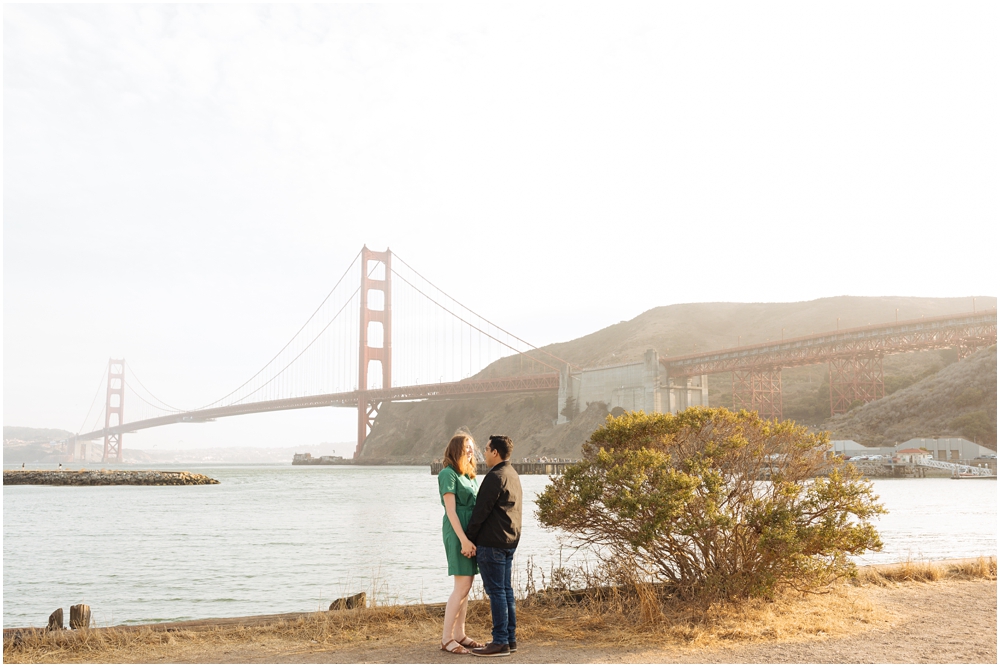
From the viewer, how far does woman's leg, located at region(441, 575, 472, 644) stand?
494 centimetres

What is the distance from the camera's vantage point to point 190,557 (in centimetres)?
1602

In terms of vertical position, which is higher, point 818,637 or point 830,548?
point 830,548

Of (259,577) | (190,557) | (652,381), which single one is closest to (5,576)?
(190,557)

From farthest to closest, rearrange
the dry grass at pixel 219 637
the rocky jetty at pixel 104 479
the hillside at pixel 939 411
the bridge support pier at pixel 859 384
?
the bridge support pier at pixel 859 384 → the hillside at pixel 939 411 → the rocky jetty at pixel 104 479 → the dry grass at pixel 219 637

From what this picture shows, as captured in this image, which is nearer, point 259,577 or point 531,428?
point 259,577

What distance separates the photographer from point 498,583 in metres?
4.84

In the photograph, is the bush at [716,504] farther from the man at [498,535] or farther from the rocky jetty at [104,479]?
the rocky jetty at [104,479]

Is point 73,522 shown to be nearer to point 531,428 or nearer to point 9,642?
point 9,642

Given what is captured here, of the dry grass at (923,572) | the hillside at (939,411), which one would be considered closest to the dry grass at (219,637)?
the dry grass at (923,572)

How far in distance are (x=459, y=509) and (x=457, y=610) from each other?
0.65 meters

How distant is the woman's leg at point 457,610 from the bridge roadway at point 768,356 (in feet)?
186

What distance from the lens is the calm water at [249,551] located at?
11.2 metres

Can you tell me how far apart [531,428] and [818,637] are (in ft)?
260

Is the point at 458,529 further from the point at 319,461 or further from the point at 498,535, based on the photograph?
the point at 319,461
